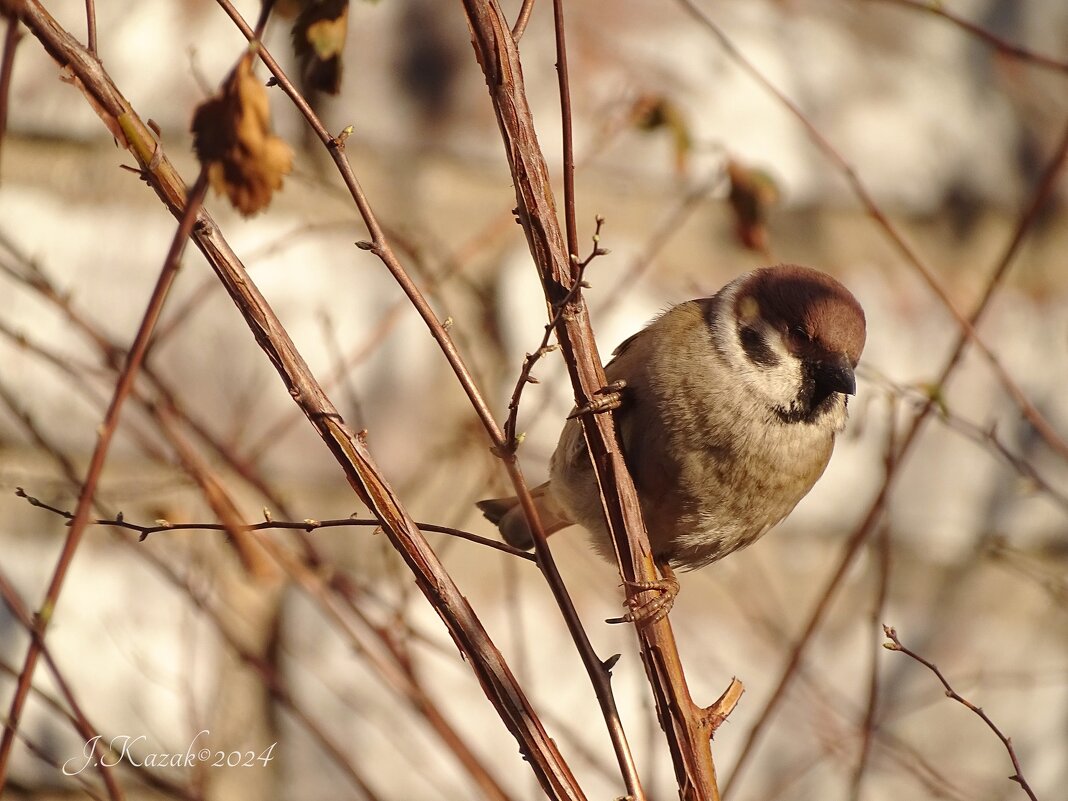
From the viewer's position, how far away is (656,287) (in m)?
1.30

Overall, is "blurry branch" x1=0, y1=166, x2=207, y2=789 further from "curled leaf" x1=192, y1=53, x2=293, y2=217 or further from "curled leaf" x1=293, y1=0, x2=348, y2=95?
"curled leaf" x1=293, y1=0, x2=348, y2=95

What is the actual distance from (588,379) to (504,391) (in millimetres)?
567

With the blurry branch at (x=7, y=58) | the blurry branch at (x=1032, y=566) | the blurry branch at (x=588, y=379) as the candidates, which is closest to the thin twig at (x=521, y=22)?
the blurry branch at (x=588, y=379)

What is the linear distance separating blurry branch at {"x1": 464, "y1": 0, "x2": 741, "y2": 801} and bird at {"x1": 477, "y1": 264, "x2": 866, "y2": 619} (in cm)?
25

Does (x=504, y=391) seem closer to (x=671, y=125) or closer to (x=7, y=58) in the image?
(x=671, y=125)

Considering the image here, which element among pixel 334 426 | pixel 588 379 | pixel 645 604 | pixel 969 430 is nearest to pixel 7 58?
pixel 334 426

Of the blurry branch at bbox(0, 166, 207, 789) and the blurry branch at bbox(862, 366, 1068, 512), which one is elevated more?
the blurry branch at bbox(862, 366, 1068, 512)

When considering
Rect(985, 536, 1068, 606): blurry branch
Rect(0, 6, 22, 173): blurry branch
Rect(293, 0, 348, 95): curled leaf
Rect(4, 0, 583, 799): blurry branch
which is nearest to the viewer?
Rect(0, 6, 22, 173): blurry branch

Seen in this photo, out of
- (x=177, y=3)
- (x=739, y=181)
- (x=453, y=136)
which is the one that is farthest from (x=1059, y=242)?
(x=177, y=3)

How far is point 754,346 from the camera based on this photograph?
1.08m

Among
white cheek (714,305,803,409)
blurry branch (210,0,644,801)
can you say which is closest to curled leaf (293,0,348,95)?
blurry branch (210,0,644,801)

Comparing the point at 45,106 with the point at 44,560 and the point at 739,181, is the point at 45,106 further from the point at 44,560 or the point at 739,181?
the point at 739,181

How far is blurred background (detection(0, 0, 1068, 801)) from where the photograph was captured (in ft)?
3.81

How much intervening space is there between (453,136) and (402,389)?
0.29 m
